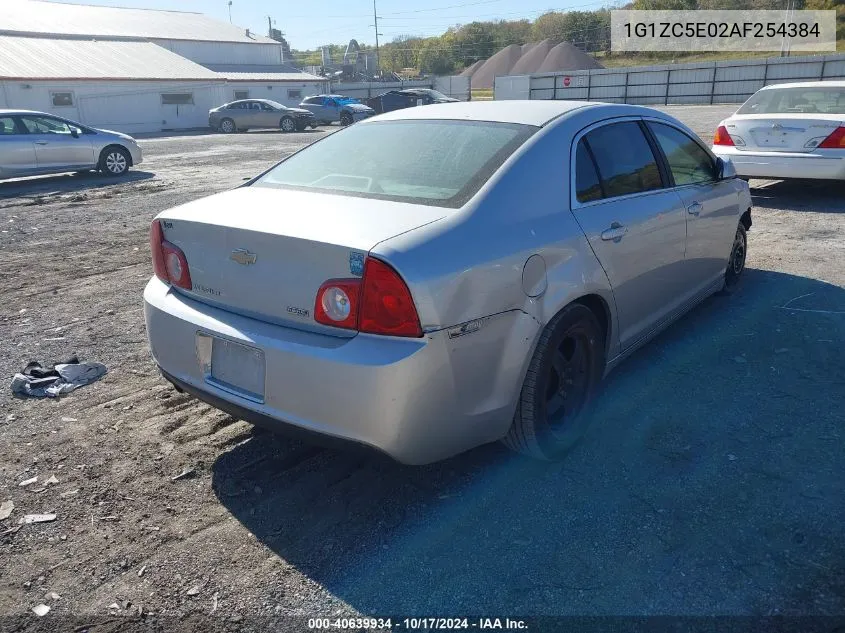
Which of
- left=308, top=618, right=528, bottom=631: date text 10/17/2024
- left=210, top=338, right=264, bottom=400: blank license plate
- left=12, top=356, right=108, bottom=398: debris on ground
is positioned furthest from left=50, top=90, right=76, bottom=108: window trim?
left=308, top=618, right=528, bottom=631: date text 10/17/2024

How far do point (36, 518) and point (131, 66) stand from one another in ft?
129

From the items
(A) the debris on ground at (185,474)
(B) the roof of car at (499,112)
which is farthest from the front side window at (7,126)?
(A) the debris on ground at (185,474)

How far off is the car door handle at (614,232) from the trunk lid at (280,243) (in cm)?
101

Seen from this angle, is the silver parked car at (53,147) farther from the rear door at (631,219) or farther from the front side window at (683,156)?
the rear door at (631,219)

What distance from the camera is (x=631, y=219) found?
3758 mm

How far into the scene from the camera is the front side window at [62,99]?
3250 cm

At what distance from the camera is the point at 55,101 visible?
3262 centimetres

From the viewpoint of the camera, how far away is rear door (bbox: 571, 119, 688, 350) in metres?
3.54

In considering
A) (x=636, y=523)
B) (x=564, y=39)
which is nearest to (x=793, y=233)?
(x=636, y=523)

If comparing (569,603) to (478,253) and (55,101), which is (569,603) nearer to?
(478,253)

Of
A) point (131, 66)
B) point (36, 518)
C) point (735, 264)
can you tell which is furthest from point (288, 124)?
point (36, 518)

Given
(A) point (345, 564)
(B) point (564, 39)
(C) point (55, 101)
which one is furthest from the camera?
(B) point (564, 39)

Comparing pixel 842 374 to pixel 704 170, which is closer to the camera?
pixel 842 374

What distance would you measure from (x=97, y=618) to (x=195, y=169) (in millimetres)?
15257
